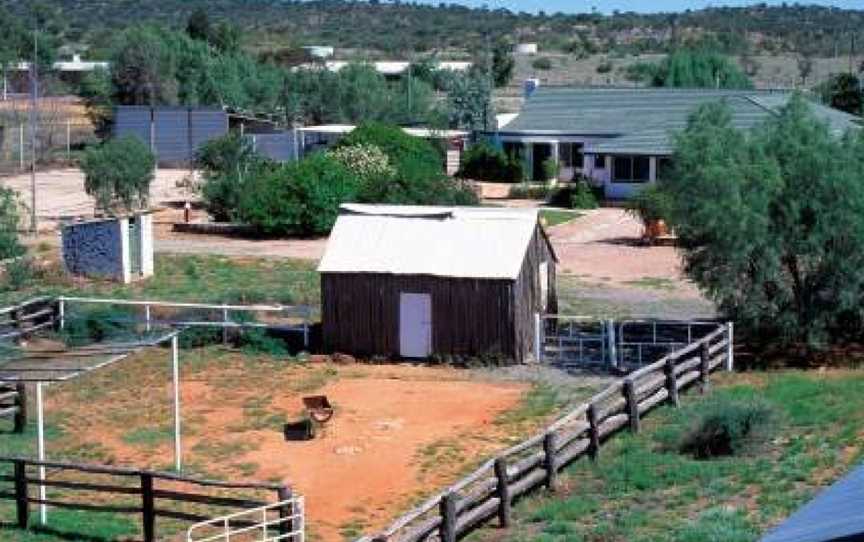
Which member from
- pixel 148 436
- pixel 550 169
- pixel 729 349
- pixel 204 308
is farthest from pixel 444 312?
pixel 550 169

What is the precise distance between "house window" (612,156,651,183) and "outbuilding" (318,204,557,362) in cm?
2525

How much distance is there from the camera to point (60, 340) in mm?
32031

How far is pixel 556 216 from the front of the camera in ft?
175

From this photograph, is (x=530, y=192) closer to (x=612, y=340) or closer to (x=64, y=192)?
(x=64, y=192)

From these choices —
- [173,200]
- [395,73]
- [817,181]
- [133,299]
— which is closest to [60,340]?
[133,299]

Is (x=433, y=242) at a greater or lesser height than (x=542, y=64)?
lesser

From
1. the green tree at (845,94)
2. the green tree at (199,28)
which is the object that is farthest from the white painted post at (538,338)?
the green tree at (199,28)

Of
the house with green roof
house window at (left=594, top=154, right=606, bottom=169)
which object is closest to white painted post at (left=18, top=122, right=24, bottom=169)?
the house with green roof

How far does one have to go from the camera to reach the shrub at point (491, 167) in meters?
64.8

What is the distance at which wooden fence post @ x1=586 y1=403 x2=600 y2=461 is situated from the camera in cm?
2178

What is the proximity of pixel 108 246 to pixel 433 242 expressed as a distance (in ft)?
36.3

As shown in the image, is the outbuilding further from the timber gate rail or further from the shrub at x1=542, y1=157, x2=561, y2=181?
the shrub at x1=542, y1=157, x2=561, y2=181

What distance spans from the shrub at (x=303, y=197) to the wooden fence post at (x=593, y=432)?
26403mm

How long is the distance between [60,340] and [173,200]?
2700cm
